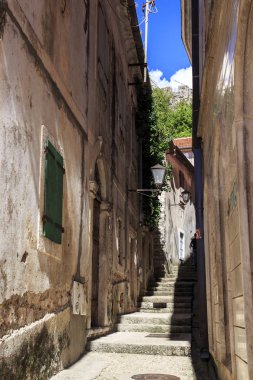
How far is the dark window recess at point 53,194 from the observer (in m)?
5.47

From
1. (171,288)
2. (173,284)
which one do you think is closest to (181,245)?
(173,284)

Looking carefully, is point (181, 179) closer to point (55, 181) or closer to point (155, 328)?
point (155, 328)

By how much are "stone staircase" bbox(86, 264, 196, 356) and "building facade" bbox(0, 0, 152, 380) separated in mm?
473

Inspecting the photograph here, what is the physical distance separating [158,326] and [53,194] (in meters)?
5.13

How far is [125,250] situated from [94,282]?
330 cm

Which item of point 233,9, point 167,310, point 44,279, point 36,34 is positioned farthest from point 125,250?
point 233,9

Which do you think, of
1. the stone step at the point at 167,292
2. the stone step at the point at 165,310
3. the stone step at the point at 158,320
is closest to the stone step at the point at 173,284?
the stone step at the point at 167,292

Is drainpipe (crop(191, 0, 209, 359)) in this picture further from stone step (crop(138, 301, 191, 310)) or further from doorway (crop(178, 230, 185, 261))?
doorway (crop(178, 230, 185, 261))

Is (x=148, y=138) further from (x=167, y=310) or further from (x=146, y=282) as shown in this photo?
(x=167, y=310)

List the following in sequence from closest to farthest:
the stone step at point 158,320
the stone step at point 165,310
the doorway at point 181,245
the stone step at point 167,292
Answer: the stone step at point 158,320 → the stone step at point 165,310 → the stone step at point 167,292 → the doorway at point 181,245

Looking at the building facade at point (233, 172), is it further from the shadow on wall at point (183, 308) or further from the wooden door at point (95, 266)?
the wooden door at point (95, 266)

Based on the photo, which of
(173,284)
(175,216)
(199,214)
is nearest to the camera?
(199,214)

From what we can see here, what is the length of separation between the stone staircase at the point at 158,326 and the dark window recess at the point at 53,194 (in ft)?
8.73

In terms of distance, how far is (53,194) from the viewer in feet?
18.9
